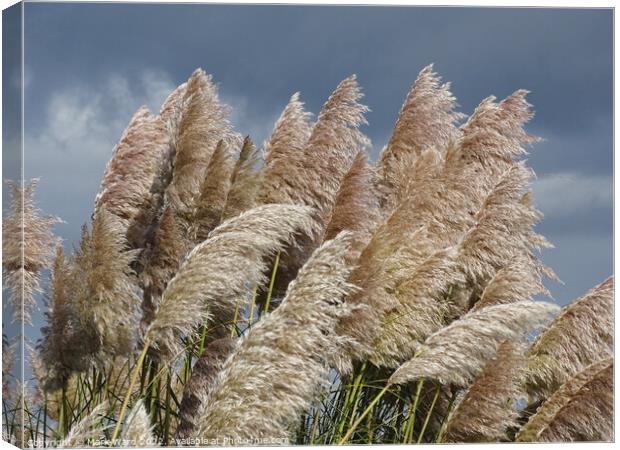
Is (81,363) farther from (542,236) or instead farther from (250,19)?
(542,236)

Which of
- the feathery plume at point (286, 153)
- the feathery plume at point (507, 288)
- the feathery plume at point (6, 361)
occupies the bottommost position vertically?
the feathery plume at point (6, 361)

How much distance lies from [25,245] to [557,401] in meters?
2.97

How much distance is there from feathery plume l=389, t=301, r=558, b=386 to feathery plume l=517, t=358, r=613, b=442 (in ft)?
1.46

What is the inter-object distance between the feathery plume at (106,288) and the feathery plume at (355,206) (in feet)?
3.99

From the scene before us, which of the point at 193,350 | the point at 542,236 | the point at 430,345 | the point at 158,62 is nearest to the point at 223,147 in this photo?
the point at 158,62

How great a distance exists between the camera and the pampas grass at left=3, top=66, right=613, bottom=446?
18.7 ft

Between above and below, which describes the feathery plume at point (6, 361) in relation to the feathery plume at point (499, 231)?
below

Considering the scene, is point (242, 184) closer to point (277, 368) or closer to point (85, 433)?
point (277, 368)

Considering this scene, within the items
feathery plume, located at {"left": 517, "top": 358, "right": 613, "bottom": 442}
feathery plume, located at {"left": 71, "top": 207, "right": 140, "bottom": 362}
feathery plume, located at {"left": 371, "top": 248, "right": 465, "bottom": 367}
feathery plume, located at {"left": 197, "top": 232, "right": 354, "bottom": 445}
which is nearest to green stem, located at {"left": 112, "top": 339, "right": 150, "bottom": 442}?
feathery plume, located at {"left": 71, "top": 207, "right": 140, "bottom": 362}

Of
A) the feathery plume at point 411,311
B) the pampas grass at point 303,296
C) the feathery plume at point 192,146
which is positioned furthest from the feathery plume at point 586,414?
the feathery plume at point 192,146

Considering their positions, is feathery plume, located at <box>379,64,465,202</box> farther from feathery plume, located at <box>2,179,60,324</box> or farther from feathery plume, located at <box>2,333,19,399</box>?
feathery plume, located at <box>2,333,19,399</box>

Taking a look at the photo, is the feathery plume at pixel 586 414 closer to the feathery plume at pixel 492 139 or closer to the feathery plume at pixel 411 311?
the feathery plume at pixel 411 311

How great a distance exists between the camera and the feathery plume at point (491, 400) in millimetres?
6234

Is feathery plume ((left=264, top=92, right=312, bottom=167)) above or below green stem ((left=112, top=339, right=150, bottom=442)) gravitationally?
above
